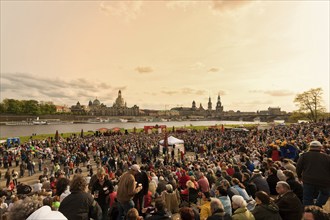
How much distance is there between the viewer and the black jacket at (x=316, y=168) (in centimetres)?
555

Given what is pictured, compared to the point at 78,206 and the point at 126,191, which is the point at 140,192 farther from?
the point at 78,206

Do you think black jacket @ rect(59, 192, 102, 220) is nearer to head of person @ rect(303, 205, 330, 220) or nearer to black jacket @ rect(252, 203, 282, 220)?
black jacket @ rect(252, 203, 282, 220)

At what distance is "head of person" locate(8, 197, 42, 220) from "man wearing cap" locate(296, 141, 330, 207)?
607 centimetres

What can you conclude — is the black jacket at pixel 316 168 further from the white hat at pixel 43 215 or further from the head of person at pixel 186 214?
the white hat at pixel 43 215

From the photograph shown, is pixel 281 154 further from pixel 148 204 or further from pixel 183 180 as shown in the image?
pixel 148 204

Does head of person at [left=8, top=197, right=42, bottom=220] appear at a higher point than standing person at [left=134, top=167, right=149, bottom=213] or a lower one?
higher

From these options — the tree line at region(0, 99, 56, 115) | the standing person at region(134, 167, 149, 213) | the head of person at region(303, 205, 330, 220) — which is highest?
the tree line at region(0, 99, 56, 115)

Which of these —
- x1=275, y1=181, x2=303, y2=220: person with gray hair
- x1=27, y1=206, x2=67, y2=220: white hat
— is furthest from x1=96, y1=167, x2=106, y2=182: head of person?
x1=275, y1=181, x2=303, y2=220: person with gray hair

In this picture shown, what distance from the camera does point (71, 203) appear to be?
3.75 meters

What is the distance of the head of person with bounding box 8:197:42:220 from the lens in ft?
7.86

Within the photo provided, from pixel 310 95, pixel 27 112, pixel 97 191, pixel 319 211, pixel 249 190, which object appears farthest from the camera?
pixel 27 112

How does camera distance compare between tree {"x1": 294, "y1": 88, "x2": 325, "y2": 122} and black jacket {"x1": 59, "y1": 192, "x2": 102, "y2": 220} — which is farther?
tree {"x1": 294, "y1": 88, "x2": 325, "y2": 122}

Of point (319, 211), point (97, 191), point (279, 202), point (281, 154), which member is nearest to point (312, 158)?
point (279, 202)

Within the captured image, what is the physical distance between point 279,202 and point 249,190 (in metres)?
2.40
